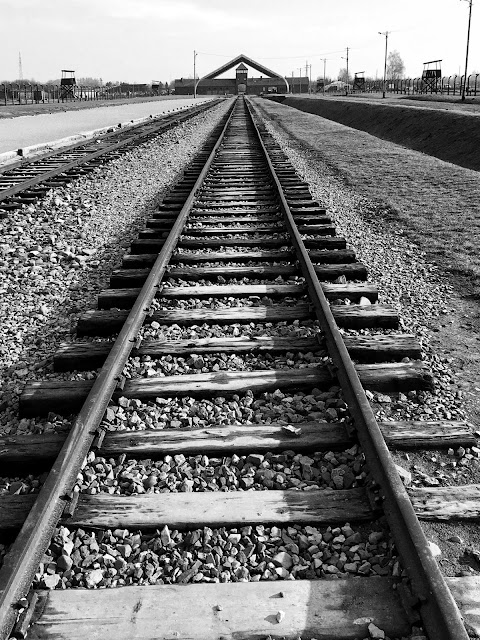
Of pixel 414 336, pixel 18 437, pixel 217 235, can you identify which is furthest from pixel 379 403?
pixel 217 235

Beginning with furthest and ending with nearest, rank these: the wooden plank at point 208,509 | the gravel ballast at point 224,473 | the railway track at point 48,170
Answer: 1. the railway track at point 48,170
2. the gravel ballast at point 224,473
3. the wooden plank at point 208,509

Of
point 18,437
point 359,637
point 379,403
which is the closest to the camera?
point 359,637

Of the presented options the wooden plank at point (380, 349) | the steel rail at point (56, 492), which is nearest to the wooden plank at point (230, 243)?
the steel rail at point (56, 492)

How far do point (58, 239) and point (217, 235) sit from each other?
6.48 ft

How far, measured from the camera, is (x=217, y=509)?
2.72 metres

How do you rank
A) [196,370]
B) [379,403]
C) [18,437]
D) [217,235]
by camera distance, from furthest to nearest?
[217,235] < [196,370] < [379,403] < [18,437]

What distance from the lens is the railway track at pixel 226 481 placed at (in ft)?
7.16

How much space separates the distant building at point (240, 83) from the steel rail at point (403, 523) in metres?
139

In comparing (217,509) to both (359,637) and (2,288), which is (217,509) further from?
(2,288)

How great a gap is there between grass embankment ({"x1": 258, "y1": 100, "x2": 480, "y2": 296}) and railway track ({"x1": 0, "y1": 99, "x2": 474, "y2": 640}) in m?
2.48

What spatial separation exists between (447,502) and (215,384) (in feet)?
5.13

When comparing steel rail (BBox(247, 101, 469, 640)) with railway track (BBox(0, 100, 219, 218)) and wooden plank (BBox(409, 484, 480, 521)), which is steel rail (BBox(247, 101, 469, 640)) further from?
railway track (BBox(0, 100, 219, 218))

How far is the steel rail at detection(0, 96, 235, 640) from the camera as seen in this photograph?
7.11 ft

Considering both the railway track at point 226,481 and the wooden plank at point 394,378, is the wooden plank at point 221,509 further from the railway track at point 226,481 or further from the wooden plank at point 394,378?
the wooden plank at point 394,378
